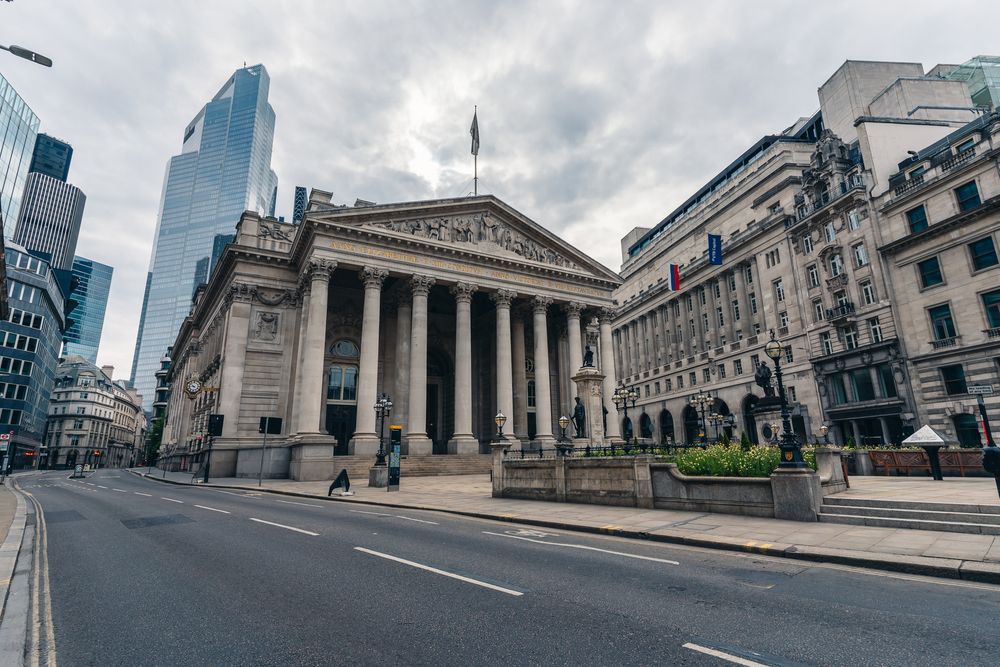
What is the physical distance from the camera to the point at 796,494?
12398 millimetres

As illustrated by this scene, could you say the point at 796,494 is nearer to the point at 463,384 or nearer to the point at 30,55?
the point at 30,55

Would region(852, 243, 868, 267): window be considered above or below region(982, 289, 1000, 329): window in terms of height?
above

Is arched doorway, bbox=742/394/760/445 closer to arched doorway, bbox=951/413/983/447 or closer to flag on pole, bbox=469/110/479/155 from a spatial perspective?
arched doorway, bbox=951/413/983/447

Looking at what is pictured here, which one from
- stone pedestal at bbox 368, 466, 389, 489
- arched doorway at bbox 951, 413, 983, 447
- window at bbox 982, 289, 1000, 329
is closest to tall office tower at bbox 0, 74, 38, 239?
stone pedestal at bbox 368, 466, 389, 489

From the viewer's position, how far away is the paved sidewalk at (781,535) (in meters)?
8.00

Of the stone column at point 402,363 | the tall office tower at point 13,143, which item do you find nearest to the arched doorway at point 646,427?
the stone column at point 402,363

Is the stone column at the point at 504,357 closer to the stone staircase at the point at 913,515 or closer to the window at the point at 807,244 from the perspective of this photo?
the stone staircase at the point at 913,515

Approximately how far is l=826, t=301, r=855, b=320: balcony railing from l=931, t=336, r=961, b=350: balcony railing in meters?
6.47

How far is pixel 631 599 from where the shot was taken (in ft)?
21.1

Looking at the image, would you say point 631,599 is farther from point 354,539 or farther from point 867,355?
point 867,355

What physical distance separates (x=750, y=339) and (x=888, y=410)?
647 inches

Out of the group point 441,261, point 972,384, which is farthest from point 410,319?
point 972,384

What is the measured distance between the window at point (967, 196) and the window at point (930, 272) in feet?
12.5

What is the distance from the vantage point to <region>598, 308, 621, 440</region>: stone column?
144 ft
